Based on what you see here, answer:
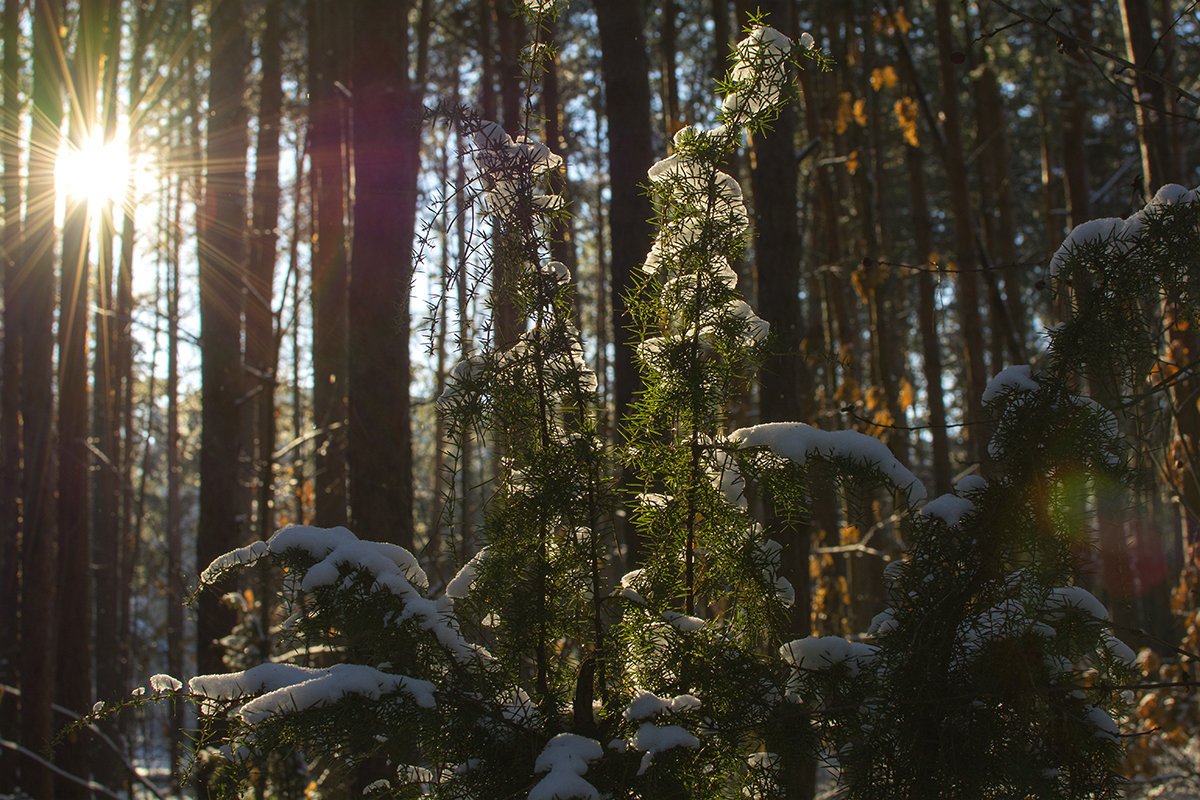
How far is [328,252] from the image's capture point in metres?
8.66

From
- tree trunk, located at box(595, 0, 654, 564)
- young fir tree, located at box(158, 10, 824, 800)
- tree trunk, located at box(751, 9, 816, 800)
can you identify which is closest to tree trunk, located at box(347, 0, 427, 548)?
Result: tree trunk, located at box(595, 0, 654, 564)

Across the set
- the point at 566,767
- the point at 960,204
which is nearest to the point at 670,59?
the point at 960,204

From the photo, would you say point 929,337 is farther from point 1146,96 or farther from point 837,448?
point 837,448

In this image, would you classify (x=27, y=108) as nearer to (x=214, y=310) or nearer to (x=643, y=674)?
(x=214, y=310)

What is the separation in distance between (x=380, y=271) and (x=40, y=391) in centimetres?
628

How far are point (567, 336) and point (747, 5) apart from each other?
372 centimetres

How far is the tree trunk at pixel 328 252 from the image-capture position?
310 inches

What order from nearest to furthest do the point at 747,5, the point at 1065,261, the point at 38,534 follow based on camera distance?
the point at 1065,261 < the point at 747,5 < the point at 38,534

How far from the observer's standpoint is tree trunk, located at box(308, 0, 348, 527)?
7871mm

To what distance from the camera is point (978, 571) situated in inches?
56.7

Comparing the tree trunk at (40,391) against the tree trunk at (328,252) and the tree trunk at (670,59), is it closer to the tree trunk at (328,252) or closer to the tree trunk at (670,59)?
the tree trunk at (328,252)

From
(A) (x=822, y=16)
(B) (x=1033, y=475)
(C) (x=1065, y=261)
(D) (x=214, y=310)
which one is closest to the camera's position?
(B) (x=1033, y=475)

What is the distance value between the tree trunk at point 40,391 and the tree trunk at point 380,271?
5570mm

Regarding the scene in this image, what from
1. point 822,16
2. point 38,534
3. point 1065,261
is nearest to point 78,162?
point 38,534
